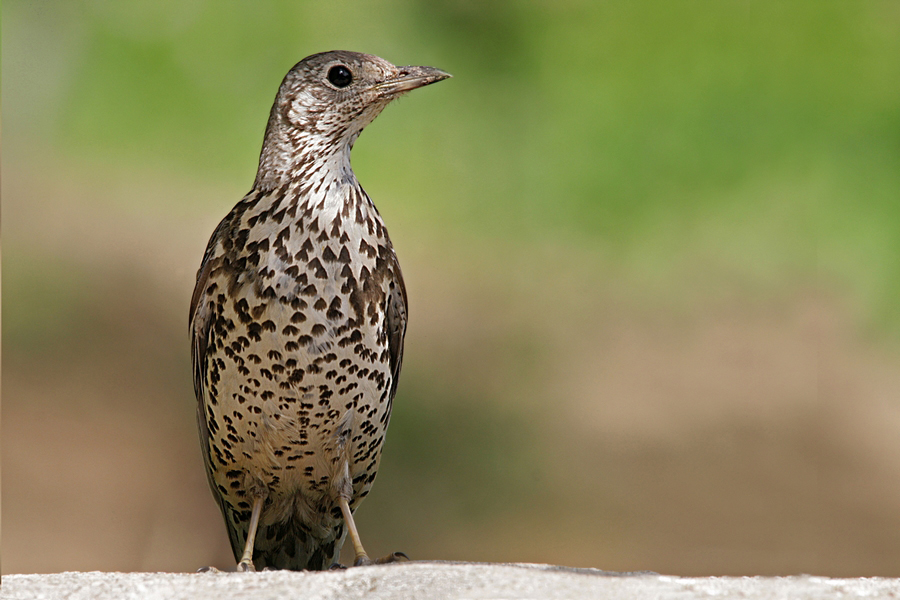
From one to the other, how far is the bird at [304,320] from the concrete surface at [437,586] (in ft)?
2.51

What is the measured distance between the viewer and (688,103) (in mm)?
7707

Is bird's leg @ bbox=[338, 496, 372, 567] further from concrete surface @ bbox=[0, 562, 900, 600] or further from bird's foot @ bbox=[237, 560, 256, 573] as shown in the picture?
concrete surface @ bbox=[0, 562, 900, 600]

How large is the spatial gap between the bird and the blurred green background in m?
3.10

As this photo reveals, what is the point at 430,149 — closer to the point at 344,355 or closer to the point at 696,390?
the point at 696,390

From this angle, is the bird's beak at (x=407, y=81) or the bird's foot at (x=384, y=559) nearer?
the bird's foot at (x=384, y=559)

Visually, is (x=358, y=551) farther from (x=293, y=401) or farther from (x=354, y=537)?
(x=293, y=401)

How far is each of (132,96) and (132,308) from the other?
1537mm

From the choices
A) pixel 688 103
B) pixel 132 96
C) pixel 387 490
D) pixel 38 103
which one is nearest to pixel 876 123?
pixel 688 103

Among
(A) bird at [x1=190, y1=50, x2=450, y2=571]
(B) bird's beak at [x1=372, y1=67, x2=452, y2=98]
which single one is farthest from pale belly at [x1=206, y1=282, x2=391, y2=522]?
(B) bird's beak at [x1=372, y1=67, x2=452, y2=98]

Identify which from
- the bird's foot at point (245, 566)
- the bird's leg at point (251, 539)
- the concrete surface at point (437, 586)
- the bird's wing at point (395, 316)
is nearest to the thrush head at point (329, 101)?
the bird's wing at point (395, 316)

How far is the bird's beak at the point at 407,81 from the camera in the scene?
11.8 feet

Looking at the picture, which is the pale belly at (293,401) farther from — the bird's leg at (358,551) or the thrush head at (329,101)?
the thrush head at (329,101)

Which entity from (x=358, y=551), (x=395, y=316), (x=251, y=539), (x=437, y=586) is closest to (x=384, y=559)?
(x=358, y=551)

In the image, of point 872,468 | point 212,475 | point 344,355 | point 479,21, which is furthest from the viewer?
point 479,21
